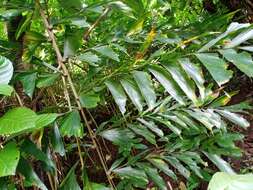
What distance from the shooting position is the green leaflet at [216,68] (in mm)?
760

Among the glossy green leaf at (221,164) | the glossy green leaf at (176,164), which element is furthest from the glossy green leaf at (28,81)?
the glossy green leaf at (221,164)

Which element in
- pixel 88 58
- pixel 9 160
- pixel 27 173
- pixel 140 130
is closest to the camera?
Result: pixel 9 160

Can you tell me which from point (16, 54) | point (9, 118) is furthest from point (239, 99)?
point (9, 118)

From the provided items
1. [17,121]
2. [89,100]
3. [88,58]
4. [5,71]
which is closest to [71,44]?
[88,58]

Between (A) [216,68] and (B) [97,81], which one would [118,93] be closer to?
(B) [97,81]

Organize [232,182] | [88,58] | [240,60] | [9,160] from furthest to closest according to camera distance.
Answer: [88,58] < [240,60] < [9,160] < [232,182]

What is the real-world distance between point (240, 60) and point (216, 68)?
0.06 m

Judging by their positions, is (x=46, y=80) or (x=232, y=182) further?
(x=46, y=80)

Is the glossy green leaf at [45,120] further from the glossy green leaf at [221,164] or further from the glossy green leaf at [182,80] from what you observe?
the glossy green leaf at [221,164]

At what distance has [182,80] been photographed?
81cm

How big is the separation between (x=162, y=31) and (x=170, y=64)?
15.2 inches

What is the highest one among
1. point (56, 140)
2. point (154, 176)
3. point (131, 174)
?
point (56, 140)

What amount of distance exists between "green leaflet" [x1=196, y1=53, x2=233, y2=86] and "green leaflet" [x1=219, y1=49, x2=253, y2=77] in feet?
0.07

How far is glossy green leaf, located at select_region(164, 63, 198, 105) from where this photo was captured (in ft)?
2.62
